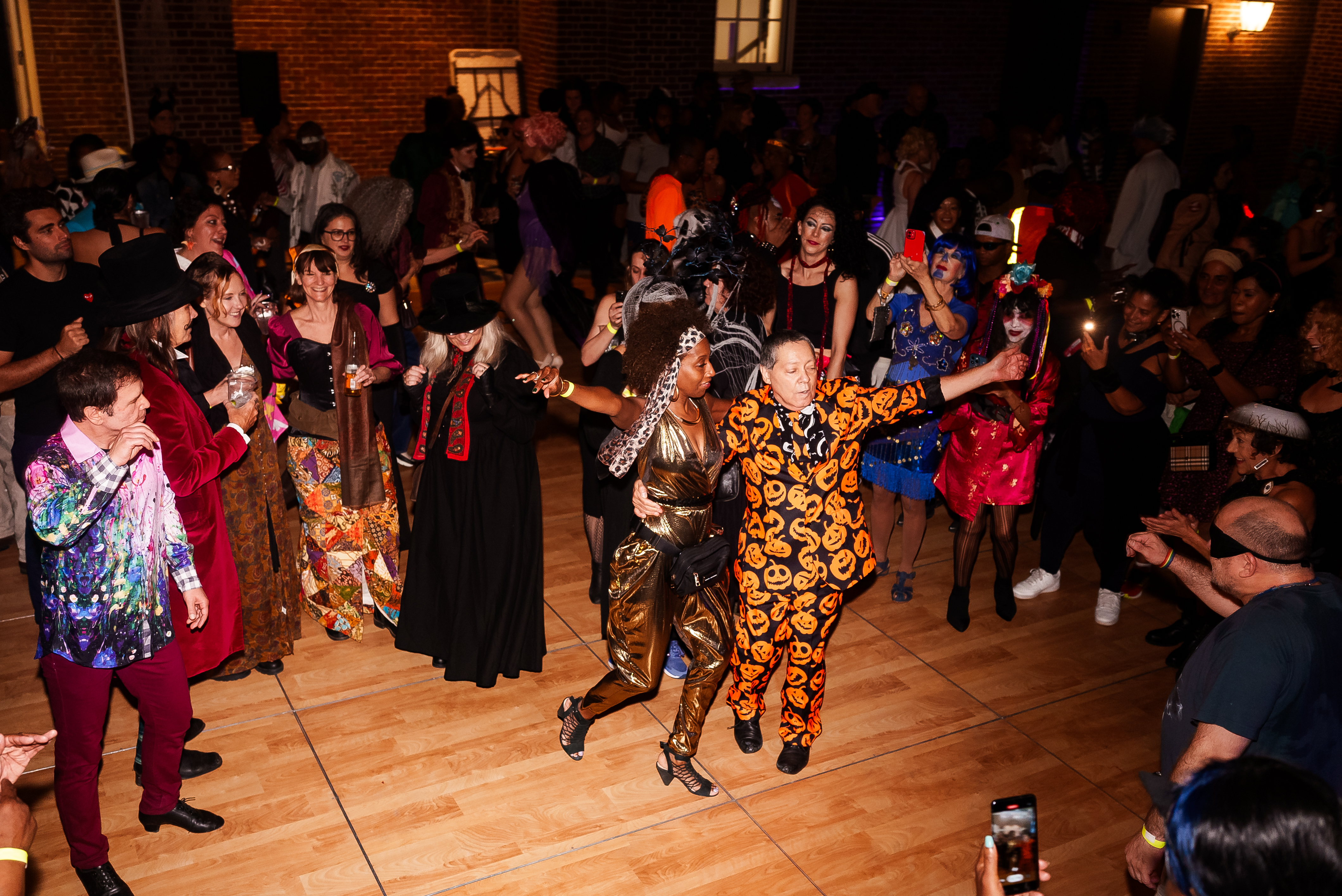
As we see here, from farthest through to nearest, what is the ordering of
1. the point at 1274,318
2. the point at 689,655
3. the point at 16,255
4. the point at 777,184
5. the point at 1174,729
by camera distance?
1. the point at 16,255
2. the point at 777,184
3. the point at 1274,318
4. the point at 689,655
5. the point at 1174,729

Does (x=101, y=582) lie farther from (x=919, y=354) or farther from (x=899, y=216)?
(x=899, y=216)

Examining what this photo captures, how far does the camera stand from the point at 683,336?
334 cm

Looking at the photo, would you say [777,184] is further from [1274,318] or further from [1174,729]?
[1174,729]

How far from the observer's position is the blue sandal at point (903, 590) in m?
5.20

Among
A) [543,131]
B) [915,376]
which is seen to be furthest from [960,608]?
[543,131]

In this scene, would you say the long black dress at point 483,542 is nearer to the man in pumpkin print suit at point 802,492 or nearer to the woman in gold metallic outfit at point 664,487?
the woman in gold metallic outfit at point 664,487

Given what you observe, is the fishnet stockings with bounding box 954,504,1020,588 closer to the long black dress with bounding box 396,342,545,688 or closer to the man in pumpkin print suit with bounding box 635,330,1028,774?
the man in pumpkin print suit with bounding box 635,330,1028,774

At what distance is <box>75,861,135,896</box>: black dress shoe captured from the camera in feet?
10.1

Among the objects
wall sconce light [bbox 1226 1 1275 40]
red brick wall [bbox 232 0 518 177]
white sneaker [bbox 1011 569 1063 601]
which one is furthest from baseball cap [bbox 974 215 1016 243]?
wall sconce light [bbox 1226 1 1275 40]

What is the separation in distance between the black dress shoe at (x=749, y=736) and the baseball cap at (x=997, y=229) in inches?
115

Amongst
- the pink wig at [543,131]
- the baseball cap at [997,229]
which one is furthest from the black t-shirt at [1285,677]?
the pink wig at [543,131]

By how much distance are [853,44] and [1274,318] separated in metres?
9.76

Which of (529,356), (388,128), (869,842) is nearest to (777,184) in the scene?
(529,356)

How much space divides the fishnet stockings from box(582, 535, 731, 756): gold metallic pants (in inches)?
69.3
